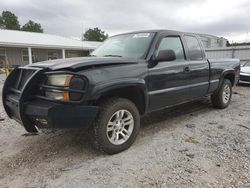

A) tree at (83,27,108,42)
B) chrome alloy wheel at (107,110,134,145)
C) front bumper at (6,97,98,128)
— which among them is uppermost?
tree at (83,27,108,42)

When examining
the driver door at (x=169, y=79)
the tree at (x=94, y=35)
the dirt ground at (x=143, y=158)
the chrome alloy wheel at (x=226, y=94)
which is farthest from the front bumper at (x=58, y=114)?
the tree at (x=94, y=35)

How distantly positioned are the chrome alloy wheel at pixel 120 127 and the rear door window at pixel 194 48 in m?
2.09

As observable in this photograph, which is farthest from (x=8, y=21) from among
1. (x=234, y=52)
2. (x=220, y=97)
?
(x=220, y=97)

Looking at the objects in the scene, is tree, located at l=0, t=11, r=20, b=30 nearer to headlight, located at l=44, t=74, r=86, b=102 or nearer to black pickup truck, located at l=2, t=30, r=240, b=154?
black pickup truck, located at l=2, t=30, r=240, b=154

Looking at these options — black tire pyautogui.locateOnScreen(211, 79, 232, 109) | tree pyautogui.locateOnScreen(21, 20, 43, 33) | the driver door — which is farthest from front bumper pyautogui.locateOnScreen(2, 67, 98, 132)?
tree pyautogui.locateOnScreen(21, 20, 43, 33)

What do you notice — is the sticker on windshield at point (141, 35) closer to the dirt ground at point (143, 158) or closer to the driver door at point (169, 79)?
the driver door at point (169, 79)

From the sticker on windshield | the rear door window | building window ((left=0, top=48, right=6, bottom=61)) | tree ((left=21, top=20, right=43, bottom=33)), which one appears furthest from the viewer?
tree ((left=21, top=20, right=43, bottom=33))

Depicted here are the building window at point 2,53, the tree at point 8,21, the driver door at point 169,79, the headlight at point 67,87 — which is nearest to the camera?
the headlight at point 67,87

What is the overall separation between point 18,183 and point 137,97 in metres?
2.00

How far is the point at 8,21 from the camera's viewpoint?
4856 cm

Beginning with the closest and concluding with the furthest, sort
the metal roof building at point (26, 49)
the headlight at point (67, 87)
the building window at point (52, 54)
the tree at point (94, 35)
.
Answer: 1. the headlight at point (67, 87)
2. the metal roof building at point (26, 49)
3. the building window at point (52, 54)
4. the tree at point (94, 35)

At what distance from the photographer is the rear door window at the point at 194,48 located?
462cm

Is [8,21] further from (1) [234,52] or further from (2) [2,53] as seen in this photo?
(1) [234,52]

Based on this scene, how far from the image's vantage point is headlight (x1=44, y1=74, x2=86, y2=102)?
2.73 metres
